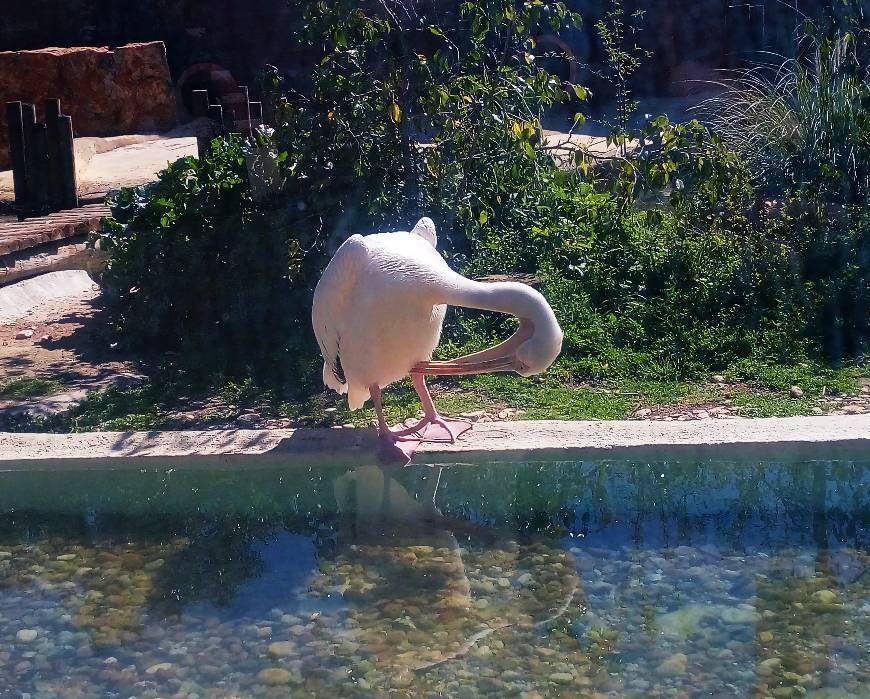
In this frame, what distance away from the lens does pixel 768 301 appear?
26.3ft

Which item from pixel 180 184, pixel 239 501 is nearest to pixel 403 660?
pixel 239 501

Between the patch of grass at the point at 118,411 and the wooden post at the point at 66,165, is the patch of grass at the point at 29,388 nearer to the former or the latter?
the patch of grass at the point at 118,411

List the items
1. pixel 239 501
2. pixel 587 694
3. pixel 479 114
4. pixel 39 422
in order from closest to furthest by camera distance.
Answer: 1. pixel 587 694
2. pixel 239 501
3. pixel 39 422
4. pixel 479 114

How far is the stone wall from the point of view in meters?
16.7

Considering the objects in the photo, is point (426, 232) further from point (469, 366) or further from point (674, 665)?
point (674, 665)

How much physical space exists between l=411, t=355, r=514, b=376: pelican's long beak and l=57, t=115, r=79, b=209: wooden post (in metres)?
6.64

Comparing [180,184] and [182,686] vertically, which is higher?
[180,184]

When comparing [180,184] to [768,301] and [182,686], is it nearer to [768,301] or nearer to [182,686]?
[768,301]

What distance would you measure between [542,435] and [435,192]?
9.70ft

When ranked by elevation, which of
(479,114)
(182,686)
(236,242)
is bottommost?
(182,686)

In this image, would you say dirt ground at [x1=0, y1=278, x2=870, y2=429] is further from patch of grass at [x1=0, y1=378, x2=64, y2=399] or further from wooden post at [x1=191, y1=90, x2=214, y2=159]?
wooden post at [x1=191, y1=90, x2=214, y2=159]

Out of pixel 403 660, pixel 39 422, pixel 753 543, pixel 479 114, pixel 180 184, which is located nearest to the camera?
pixel 403 660

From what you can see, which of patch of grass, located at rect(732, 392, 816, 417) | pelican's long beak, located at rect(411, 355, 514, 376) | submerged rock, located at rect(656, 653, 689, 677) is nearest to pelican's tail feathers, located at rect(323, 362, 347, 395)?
pelican's long beak, located at rect(411, 355, 514, 376)

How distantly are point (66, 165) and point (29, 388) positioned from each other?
4.67 metres
